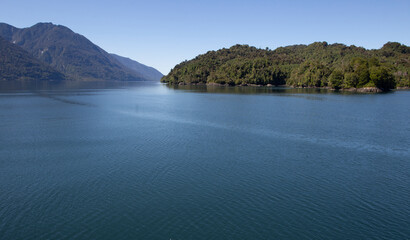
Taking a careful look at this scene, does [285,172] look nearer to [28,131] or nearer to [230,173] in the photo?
[230,173]

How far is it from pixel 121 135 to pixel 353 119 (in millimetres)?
43416

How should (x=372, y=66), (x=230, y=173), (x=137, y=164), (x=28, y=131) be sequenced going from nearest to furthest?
(x=230, y=173) < (x=137, y=164) < (x=28, y=131) < (x=372, y=66)

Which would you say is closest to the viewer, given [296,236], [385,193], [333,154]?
[296,236]

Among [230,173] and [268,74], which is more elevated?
[268,74]

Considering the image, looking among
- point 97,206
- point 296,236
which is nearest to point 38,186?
point 97,206

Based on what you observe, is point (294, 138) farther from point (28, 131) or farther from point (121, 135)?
point (28, 131)

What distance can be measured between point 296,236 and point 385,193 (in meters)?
10.4

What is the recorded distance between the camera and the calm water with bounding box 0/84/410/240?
15914 millimetres

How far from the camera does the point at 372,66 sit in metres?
132

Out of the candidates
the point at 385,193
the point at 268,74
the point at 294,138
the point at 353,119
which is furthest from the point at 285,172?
the point at 268,74

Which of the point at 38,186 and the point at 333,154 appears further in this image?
the point at 333,154

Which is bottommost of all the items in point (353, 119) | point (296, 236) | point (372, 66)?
point (296, 236)

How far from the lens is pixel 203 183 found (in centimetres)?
2236

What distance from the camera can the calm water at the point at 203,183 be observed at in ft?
52.2
